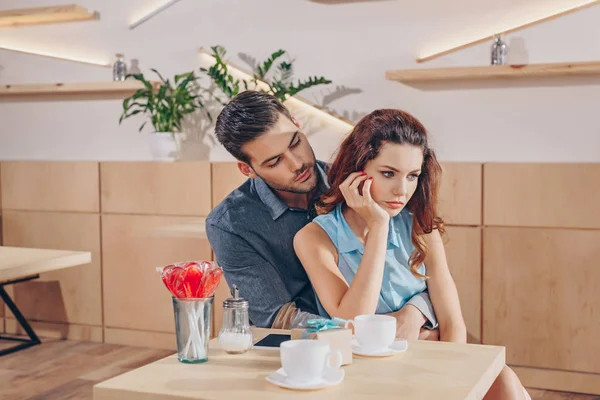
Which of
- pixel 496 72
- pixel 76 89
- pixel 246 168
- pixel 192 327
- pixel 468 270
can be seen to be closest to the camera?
pixel 192 327

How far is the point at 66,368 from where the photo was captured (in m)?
4.39

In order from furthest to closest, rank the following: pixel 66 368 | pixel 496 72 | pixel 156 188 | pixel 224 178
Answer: pixel 156 188, pixel 224 178, pixel 66 368, pixel 496 72

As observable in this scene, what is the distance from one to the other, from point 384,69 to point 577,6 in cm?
110

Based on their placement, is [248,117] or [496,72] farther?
[496,72]

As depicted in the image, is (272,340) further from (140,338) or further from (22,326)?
(22,326)

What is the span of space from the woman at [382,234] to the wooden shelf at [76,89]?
3.03 meters

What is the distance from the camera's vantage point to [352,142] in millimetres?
2385

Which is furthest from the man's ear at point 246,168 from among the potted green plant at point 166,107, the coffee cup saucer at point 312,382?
the potted green plant at point 166,107

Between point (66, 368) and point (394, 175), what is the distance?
2.86 m

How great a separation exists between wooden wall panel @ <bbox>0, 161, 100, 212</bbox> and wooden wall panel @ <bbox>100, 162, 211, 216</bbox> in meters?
0.11

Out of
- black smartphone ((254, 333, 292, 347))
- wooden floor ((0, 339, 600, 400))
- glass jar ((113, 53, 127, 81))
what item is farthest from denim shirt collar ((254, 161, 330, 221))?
glass jar ((113, 53, 127, 81))

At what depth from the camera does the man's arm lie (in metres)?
2.50

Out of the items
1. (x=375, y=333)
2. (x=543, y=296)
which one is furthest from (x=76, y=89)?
(x=375, y=333)

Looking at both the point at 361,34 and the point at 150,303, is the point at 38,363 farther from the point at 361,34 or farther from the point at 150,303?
the point at 361,34
